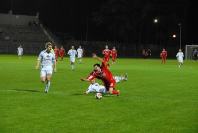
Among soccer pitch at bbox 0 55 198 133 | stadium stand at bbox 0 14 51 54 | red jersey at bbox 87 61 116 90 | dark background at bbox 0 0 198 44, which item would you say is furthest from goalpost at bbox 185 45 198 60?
red jersey at bbox 87 61 116 90

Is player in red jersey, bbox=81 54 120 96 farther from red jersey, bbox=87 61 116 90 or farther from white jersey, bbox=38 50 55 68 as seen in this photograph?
white jersey, bbox=38 50 55 68

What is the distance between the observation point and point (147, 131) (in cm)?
1246

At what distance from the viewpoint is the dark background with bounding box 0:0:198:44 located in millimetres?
95375

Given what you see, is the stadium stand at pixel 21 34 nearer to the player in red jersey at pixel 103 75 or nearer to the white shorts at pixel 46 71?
the white shorts at pixel 46 71

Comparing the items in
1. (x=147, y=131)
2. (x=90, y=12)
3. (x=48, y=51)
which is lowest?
(x=147, y=131)

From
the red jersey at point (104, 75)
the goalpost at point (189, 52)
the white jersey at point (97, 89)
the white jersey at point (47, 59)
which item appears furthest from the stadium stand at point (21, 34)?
the red jersey at point (104, 75)

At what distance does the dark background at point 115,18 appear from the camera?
313ft

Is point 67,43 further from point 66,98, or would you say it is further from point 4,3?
point 66,98

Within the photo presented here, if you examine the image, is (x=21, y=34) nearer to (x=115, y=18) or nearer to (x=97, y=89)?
(x=115, y=18)

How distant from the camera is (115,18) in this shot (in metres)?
96.8

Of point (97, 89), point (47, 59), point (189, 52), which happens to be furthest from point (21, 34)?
point (97, 89)

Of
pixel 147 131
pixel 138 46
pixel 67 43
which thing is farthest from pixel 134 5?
pixel 147 131

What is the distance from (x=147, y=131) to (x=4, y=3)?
89249mm

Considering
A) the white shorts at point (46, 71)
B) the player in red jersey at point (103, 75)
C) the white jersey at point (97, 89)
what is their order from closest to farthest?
the player in red jersey at point (103, 75)
the white jersey at point (97, 89)
the white shorts at point (46, 71)
